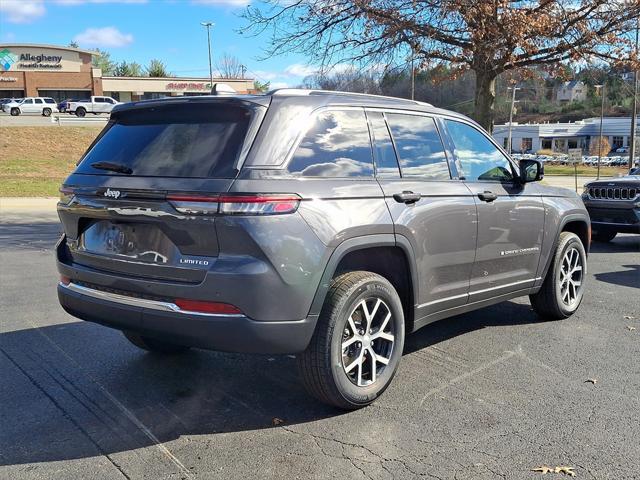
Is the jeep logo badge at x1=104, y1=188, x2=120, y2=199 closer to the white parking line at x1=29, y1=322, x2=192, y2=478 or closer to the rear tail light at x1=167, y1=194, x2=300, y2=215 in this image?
the rear tail light at x1=167, y1=194, x2=300, y2=215

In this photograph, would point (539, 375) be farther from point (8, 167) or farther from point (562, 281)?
point (8, 167)

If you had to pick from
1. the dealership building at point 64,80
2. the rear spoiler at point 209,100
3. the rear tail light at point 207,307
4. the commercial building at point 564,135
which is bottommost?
the rear tail light at point 207,307

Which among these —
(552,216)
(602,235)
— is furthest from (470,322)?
(602,235)

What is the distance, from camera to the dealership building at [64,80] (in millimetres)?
64188

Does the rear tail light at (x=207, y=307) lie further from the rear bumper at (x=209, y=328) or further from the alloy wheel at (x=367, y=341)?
the alloy wheel at (x=367, y=341)

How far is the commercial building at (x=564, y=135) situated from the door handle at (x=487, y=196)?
86636 millimetres

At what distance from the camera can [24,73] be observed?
211ft

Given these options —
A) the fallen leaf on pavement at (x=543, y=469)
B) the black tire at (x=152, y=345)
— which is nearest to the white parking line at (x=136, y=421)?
the black tire at (x=152, y=345)

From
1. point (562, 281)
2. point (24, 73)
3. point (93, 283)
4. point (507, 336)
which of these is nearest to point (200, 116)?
point (93, 283)

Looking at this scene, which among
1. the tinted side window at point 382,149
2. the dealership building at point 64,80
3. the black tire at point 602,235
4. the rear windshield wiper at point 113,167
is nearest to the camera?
the rear windshield wiper at point 113,167

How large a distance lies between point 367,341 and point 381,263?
54 centimetres

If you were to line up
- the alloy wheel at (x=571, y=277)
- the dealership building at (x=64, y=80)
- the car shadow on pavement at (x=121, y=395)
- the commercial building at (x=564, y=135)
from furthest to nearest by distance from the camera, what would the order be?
1. the commercial building at (x=564, y=135)
2. the dealership building at (x=64, y=80)
3. the alloy wheel at (x=571, y=277)
4. the car shadow on pavement at (x=121, y=395)

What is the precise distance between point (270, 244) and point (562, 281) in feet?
12.1

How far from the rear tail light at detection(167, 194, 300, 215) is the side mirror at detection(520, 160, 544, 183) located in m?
2.66
